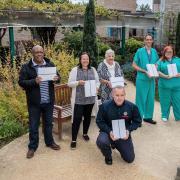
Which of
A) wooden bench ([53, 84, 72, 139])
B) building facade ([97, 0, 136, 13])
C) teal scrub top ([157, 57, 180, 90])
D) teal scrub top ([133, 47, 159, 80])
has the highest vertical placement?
building facade ([97, 0, 136, 13])

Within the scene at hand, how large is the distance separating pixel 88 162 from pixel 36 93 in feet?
4.53

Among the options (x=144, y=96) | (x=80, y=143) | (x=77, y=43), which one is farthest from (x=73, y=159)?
(x=77, y=43)

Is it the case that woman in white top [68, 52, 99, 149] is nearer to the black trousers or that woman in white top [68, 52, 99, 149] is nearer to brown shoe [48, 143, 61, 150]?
the black trousers

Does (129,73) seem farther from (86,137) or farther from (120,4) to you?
(120,4)

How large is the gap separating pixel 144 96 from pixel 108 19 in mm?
6801

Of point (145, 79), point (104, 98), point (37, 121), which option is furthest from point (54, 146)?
point (145, 79)

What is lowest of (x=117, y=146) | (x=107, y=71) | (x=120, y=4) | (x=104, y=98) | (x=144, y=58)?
(x=117, y=146)

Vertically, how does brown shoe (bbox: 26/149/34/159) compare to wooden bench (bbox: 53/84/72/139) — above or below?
below

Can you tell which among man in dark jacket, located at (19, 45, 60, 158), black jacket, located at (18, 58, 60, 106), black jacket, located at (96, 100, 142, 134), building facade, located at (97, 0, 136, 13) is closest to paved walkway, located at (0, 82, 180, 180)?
man in dark jacket, located at (19, 45, 60, 158)

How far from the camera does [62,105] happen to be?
7551 mm

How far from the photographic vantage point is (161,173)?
18.0ft

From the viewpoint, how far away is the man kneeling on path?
5.62m

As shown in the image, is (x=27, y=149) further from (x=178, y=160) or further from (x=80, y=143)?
(x=178, y=160)

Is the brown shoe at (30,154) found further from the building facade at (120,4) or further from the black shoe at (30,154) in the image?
the building facade at (120,4)
